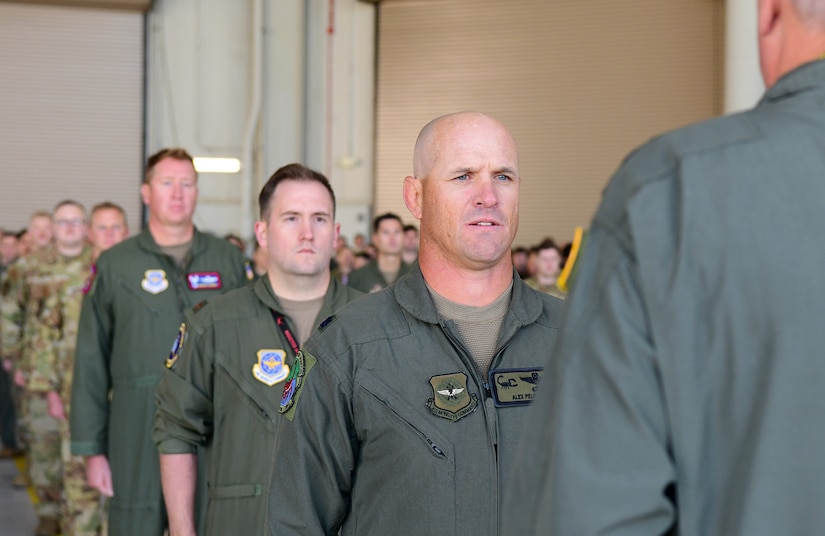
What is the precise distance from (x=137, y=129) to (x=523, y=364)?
49.0 ft

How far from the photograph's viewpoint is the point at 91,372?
5324 mm

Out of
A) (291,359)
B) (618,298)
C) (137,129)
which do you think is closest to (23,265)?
(291,359)

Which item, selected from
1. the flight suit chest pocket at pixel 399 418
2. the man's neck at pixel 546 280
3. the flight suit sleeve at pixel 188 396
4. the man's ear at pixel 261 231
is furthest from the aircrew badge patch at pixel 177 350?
the man's neck at pixel 546 280

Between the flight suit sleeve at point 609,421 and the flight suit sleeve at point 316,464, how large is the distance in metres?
1.26

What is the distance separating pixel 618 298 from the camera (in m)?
1.31

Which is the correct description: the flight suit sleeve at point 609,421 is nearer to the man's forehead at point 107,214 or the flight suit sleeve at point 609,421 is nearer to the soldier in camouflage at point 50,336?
the soldier in camouflage at point 50,336

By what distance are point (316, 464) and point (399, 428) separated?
0.72 ft

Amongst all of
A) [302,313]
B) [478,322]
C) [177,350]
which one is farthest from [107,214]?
[478,322]

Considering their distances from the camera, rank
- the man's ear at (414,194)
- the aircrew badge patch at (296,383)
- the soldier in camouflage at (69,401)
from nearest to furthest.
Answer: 1. the aircrew badge patch at (296,383)
2. the man's ear at (414,194)
3. the soldier in camouflage at (69,401)

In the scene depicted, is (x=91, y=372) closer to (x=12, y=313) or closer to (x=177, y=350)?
(x=177, y=350)

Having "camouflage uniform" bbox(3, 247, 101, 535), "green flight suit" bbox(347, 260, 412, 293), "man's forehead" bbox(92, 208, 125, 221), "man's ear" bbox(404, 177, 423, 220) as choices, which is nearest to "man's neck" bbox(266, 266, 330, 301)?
"man's ear" bbox(404, 177, 423, 220)

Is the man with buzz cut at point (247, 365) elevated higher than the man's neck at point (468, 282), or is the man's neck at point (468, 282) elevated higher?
the man's neck at point (468, 282)

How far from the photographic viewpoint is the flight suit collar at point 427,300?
105 inches

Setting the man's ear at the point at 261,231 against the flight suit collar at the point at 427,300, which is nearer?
the flight suit collar at the point at 427,300
